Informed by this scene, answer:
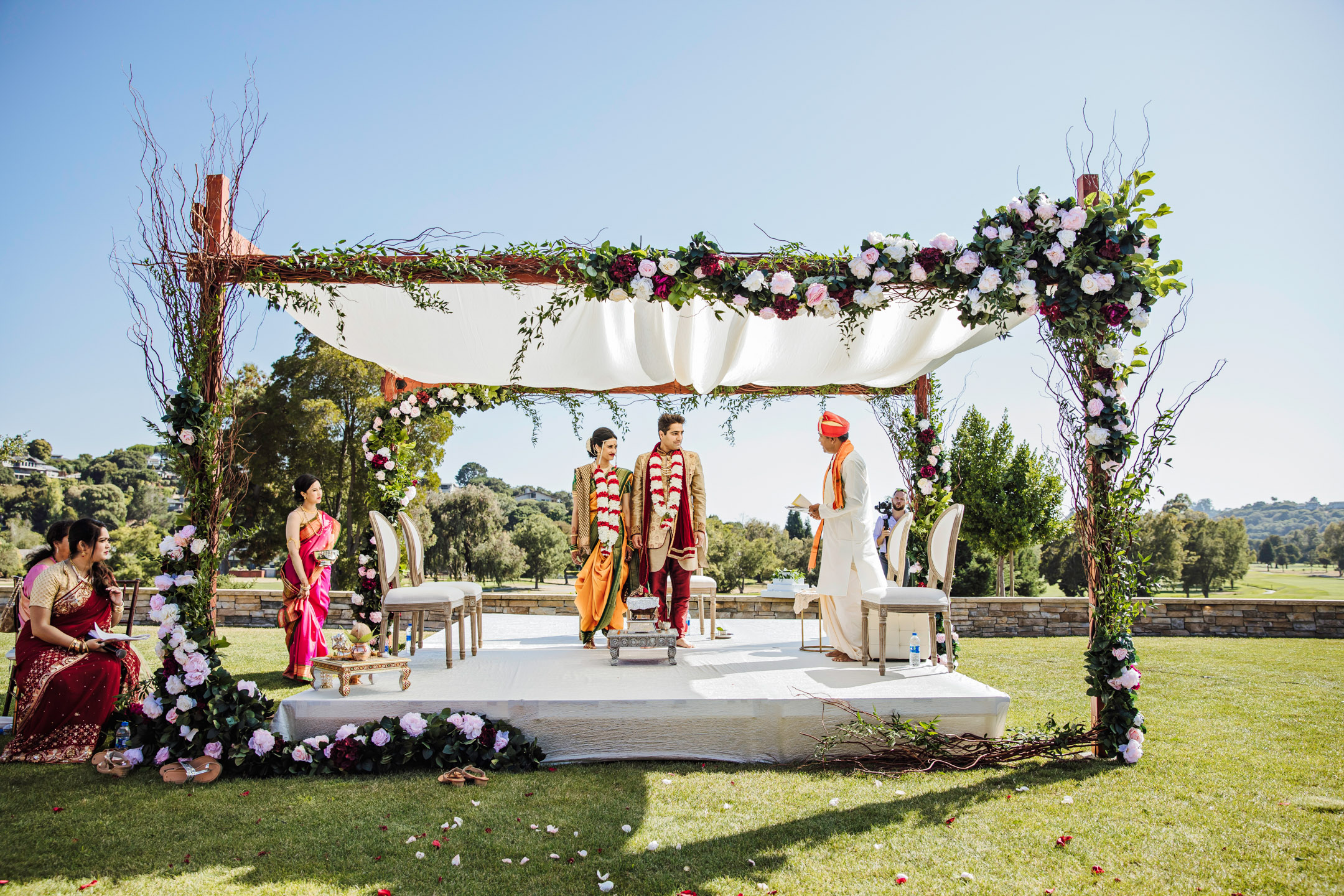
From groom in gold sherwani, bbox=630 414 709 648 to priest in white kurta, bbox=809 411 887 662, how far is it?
1130 millimetres

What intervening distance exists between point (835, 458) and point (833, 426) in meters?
0.27

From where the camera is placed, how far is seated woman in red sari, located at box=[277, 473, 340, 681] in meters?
6.01

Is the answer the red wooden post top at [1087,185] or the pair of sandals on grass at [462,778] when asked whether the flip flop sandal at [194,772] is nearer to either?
the pair of sandals on grass at [462,778]

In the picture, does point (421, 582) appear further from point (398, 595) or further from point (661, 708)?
point (661, 708)

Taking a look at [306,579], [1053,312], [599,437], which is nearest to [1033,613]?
[599,437]

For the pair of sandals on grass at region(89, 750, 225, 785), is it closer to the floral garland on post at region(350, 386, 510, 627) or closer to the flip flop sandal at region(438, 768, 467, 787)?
the flip flop sandal at region(438, 768, 467, 787)

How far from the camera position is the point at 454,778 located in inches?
154

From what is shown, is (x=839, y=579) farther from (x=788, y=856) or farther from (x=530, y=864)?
(x=530, y=864)

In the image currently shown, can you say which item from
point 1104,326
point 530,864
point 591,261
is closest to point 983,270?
point 1104,326

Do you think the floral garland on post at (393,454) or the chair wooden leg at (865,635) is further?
the floral garland on post at (393,454)

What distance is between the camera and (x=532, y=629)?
8.42 metres

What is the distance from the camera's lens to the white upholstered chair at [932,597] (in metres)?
5.43

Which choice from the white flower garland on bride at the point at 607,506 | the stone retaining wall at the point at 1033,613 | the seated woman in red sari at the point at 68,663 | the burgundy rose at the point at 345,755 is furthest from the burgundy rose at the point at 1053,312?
the stone retaining wall at the point at 1033,613

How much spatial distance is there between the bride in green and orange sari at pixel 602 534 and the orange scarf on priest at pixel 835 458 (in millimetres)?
1839
